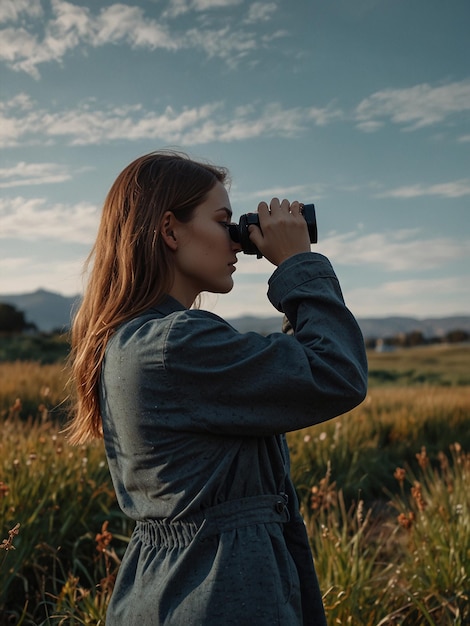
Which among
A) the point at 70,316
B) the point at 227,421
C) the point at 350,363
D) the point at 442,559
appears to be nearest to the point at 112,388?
the point at 227,421

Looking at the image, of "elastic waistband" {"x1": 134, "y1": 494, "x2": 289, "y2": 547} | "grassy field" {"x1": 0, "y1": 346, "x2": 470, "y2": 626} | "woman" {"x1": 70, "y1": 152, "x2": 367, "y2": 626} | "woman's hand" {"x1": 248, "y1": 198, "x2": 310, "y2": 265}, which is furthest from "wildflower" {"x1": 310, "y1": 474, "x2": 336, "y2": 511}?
"woman's hand" {"x1": 248, "y1": 198, "x2": 310, "y2": 265}

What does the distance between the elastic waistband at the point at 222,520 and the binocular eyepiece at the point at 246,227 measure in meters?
0.68

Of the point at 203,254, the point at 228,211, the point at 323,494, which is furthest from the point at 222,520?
the point at 323,494

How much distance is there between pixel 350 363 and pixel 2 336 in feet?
87.3

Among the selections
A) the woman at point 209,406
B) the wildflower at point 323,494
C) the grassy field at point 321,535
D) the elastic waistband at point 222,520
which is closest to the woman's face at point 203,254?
the woman at point 209,406

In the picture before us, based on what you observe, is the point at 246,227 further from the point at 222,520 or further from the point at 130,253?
the point at 222,520

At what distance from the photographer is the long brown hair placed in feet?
6.34

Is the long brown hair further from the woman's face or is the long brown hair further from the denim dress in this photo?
the denim dress

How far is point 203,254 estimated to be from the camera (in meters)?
1.95

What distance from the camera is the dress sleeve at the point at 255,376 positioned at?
1.66 m

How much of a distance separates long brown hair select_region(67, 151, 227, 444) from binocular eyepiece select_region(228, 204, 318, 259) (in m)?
0.13

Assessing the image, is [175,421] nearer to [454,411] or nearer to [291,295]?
[291,295]

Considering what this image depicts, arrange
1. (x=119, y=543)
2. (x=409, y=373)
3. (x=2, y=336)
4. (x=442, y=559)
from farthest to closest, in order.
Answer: (x=2, y=336) < (x=409, y=373) < (x=119, y=543) < (x=442, y=559)

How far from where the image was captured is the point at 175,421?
1693 mm
